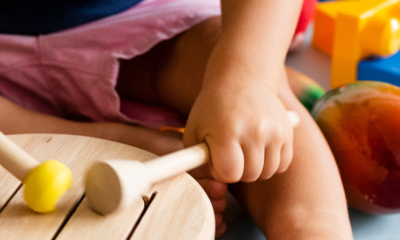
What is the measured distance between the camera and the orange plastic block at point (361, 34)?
0.96 metres

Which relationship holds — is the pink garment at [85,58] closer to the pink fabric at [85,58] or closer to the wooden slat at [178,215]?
the pink fabric at [85,58]

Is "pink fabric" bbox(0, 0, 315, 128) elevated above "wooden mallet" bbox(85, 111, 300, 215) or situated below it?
below

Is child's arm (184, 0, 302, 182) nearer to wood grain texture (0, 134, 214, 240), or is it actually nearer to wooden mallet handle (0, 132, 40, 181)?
wood grain texture (0, 134, 214, 240)

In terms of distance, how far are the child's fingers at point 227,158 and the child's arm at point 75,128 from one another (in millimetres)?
168

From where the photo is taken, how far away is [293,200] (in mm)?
511

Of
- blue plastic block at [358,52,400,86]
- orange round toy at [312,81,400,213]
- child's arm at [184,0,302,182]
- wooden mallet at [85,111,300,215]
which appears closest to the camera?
wooden mallet at [85,111,300,215]

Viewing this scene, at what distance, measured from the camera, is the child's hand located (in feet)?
1.42

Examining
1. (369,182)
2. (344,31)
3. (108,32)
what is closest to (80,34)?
(108,32)

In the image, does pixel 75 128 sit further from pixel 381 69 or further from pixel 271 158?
pixel 381 69

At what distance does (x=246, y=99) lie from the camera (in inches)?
18.6

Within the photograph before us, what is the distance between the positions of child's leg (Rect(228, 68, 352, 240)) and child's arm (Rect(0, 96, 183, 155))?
0.14 meters

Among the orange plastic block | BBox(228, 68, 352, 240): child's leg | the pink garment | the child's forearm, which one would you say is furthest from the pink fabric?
the orange plastic block

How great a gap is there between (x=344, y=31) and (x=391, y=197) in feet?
1.78

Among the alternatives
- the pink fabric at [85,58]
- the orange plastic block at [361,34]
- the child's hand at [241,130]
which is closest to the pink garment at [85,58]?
the pink fabric at [85,58]
